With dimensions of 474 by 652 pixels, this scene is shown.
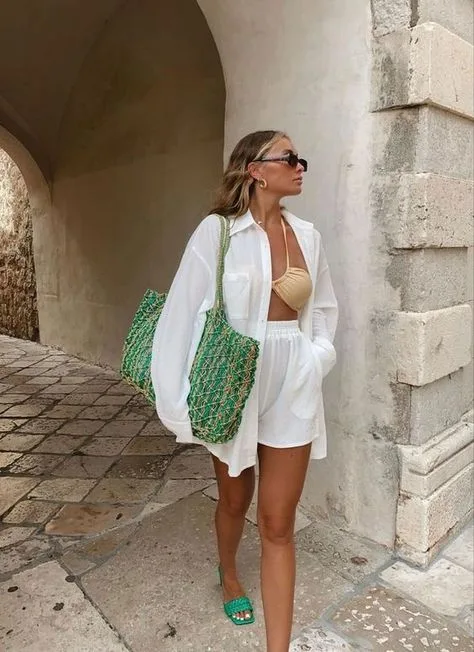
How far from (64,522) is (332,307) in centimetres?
190

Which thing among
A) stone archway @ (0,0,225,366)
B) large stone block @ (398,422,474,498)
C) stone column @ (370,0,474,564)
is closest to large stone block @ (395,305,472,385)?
stone column @ (370,0,474,564)

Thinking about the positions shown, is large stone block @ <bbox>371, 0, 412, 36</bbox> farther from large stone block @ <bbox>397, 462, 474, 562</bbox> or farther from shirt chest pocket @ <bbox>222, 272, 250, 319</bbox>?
large stone block @ <bbox>397, 462, 474, 562</bbox>

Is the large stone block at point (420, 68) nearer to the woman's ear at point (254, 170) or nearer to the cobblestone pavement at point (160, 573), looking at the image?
the woman's ear at point (254, 170)

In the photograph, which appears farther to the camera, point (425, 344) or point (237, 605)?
point (425, 344)

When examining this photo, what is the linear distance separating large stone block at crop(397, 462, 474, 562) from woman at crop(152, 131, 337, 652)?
87 centimetres

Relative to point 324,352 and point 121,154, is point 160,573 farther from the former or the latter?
point 121,154

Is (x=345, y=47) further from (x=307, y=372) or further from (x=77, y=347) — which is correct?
(x=77, y=347)

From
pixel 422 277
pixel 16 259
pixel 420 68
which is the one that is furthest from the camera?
pixel 16 259

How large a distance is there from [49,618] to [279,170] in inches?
74.6

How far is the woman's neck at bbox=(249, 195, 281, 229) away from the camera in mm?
1858

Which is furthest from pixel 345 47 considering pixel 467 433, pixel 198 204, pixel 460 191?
pixel 198 204

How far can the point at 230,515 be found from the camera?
6.83ft

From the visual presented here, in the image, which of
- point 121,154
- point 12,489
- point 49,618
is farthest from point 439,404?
point 121,154

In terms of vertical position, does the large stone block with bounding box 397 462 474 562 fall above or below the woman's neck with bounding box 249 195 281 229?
below
